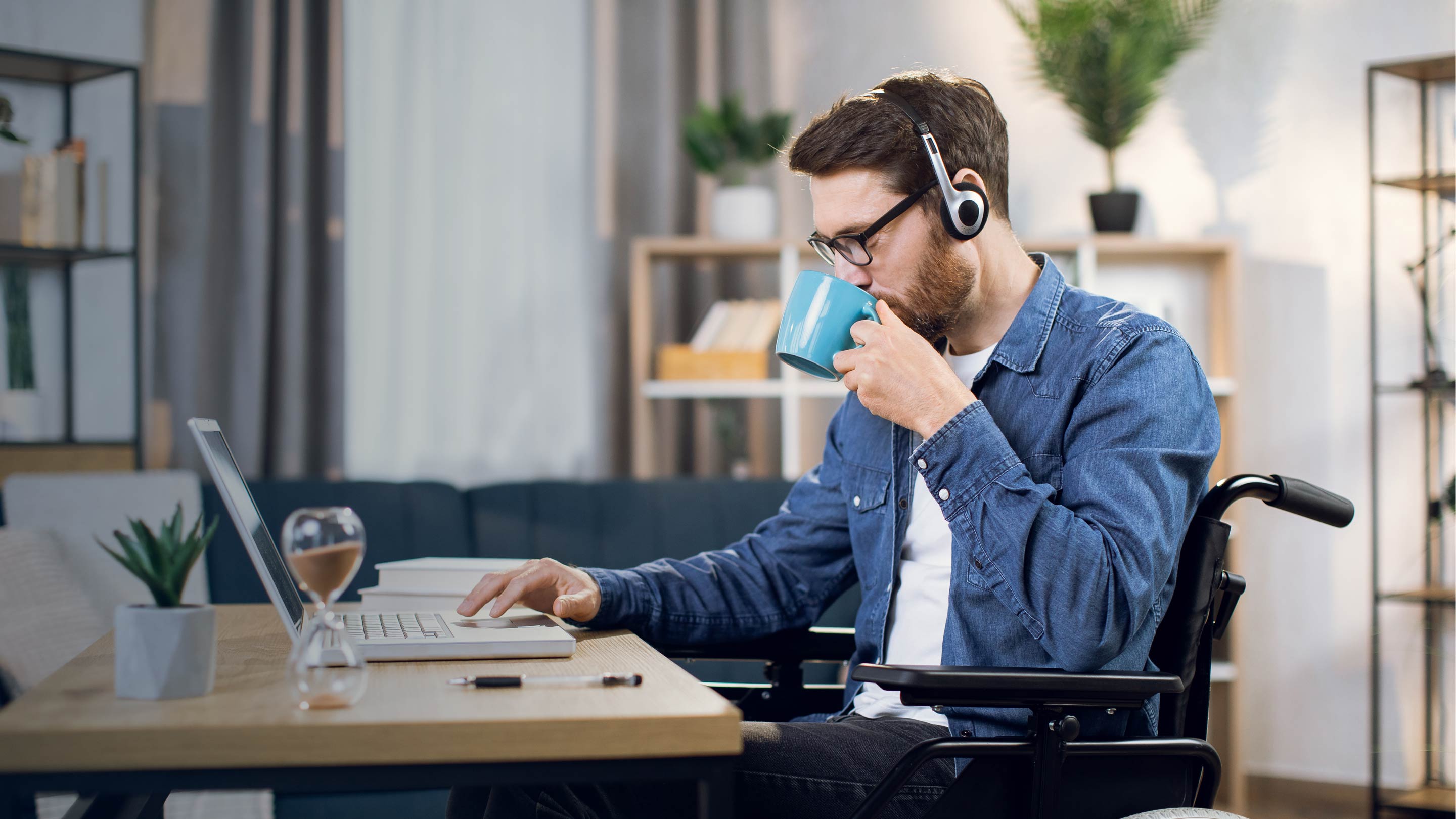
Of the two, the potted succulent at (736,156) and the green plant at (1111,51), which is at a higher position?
the green plant at (1111,51)

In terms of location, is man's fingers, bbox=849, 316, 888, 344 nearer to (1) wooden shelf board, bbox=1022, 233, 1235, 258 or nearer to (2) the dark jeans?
(2) the dark jeans

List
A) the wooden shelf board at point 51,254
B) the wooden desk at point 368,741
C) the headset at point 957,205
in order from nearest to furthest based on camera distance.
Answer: the wooden desk at point 368,741 → the headset at point 957,205 → the wooden shelf board at point 51,254

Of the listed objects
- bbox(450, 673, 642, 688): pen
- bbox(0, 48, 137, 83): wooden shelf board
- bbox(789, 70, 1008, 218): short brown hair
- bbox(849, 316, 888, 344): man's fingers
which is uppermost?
bbox(0, 48, 137, 83): wooden shelf board

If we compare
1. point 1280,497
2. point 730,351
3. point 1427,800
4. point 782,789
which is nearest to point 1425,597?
point 1427,800

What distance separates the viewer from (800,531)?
1.57 metres

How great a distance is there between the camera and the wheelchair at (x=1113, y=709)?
981mm

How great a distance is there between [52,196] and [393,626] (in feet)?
6.87

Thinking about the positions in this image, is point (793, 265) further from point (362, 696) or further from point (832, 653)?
point (362, 696)

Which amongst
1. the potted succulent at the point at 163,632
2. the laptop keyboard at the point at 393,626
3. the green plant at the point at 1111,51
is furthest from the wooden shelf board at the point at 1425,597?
the potted succulent at the point at 163,632

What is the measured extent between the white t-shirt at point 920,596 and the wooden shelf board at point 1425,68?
2067 mm

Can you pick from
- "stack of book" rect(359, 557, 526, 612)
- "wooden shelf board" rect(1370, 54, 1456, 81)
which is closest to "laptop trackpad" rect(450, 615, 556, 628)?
"stack of book" rect(359, 557, 526, 612)

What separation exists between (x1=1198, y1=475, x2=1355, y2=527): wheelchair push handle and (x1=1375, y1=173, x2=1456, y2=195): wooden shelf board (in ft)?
Result: 6.34

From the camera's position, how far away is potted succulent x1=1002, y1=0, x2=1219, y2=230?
2.87 m

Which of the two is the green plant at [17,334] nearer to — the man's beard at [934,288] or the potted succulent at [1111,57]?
the man's beard at [934,288]
